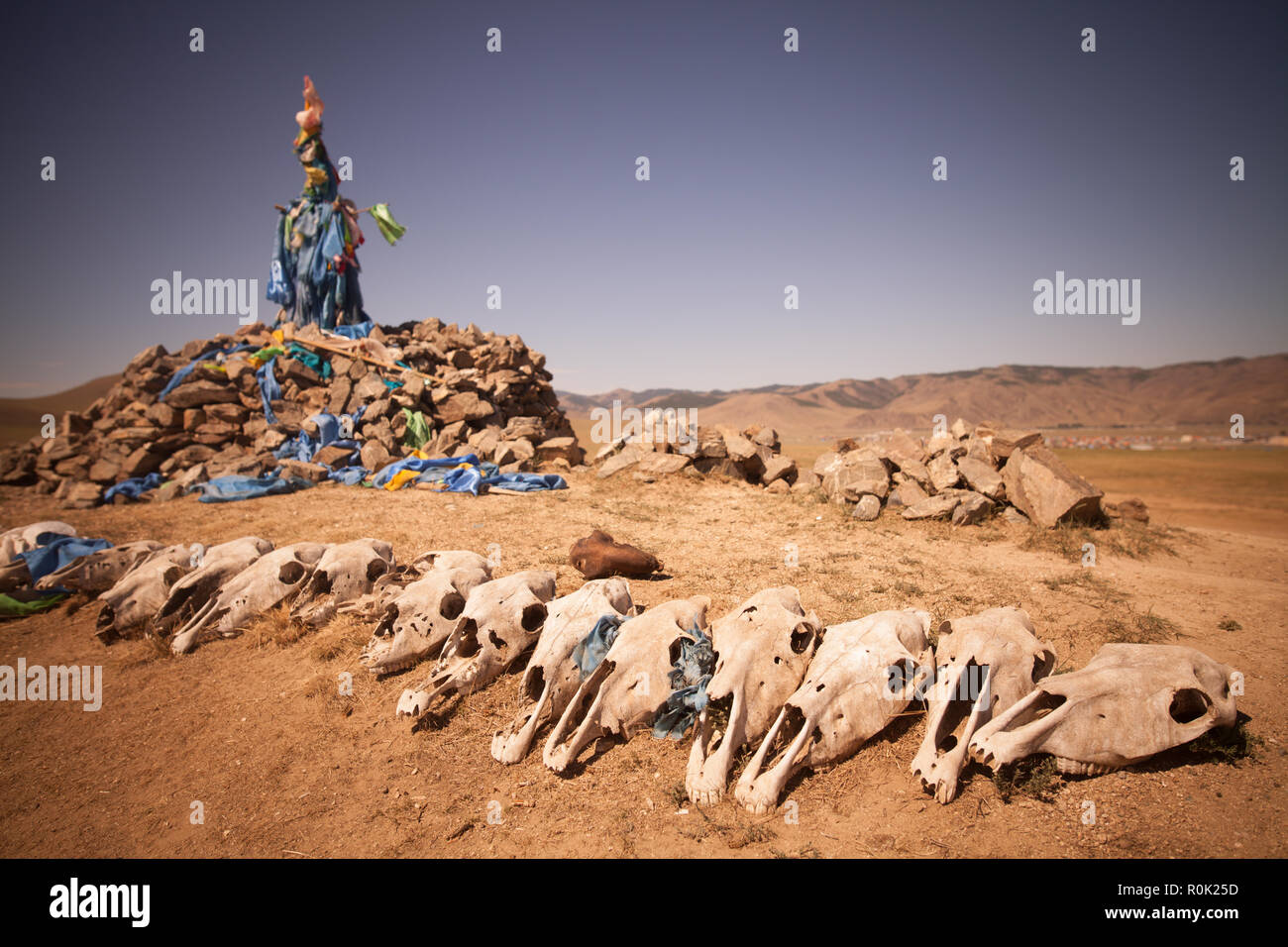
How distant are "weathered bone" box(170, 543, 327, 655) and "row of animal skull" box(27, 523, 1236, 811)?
0.22ft

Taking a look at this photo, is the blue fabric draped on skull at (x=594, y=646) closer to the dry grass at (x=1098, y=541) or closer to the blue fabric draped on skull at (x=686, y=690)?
the blue fabric draped on skull at (x=686, y=690)

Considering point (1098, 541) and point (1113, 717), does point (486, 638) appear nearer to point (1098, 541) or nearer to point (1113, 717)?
point (1113, 717)

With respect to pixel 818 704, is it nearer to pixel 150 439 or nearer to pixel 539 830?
pixel 539 830

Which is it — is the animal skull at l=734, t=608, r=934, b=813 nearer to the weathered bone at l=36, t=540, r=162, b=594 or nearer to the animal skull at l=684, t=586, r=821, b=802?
the animal skull at l=684, t=586, r=821, b=802

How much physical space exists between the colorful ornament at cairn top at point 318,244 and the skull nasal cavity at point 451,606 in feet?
45.9

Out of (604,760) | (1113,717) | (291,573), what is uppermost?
(291,573)

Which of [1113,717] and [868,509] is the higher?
[868,509]

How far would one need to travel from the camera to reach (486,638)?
452cm

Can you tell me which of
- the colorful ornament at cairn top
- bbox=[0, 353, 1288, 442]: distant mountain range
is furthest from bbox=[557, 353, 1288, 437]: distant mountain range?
the colorful ornament at cairn top

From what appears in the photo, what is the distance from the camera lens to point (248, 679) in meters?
4.79

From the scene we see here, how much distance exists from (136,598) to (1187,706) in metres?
8.70

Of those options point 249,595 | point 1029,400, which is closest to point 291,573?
→ point 249,595
